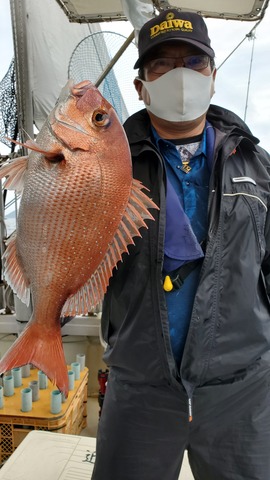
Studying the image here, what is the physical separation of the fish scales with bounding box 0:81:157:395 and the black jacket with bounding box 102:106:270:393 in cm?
37

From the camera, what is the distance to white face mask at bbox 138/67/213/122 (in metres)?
1.80

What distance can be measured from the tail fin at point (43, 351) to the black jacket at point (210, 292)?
470mm

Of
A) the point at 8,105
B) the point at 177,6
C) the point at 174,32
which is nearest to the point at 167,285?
the point at 174,32

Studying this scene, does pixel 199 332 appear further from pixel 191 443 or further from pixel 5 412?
A: pixel 5 412

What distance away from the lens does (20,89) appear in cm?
365

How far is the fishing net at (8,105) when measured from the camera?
4535mm

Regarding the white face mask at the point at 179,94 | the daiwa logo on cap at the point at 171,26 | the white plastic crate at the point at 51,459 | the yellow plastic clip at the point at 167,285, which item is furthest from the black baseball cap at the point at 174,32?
the white plastic crate at the point at 51,459

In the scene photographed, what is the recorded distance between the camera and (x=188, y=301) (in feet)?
5.82

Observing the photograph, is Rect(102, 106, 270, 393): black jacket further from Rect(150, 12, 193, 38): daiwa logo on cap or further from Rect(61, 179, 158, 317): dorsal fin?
Rect(150, 12, 193, 38): daiwa logo on cap

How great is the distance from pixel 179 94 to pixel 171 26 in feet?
1.16

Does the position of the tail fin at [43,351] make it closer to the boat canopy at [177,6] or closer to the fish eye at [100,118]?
the fish eye at [100,118]

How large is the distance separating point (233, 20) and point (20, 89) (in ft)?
6.76

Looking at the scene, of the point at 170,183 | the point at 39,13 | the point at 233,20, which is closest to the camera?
the point at 170,183

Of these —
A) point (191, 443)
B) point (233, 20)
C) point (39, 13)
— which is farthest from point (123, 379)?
A: point (39, 13)
